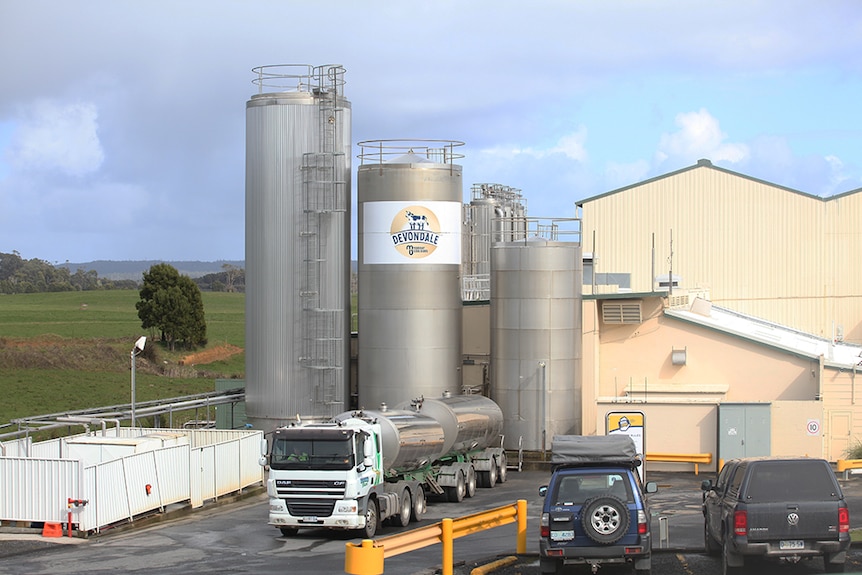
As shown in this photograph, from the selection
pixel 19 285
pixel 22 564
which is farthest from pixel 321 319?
pixel 19 285

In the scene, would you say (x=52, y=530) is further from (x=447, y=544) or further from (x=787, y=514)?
(x=787, y=514)

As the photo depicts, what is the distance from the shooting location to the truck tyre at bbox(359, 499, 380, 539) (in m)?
27.2

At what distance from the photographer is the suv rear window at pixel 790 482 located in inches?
752

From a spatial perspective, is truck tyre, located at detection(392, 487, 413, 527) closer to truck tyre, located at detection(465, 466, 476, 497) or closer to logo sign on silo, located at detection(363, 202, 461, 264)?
truck tyre, located at detection(465, 466, 476, 497)

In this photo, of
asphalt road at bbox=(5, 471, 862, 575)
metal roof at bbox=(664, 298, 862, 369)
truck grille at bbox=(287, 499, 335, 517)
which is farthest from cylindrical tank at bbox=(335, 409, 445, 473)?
metal roof at bbox=(664, 298, 862, 369)

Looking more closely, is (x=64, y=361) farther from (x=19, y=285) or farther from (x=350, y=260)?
(x=19, y=285)

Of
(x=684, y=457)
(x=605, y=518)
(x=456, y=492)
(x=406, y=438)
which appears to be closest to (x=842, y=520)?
(x=605, y=518)

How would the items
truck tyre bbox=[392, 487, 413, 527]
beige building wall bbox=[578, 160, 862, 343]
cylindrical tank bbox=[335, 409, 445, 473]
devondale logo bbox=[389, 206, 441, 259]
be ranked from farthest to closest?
beige building wall bbox=[578, 160, 862, 343], devondale logo bbox=[389, 206, 441, 259], truck tyre bbox=[392, 487, 413, 527], cylindrical tank bbox=[335, 409, 445, 473]

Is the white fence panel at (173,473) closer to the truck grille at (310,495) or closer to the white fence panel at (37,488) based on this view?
the white fence panel at (37,488)

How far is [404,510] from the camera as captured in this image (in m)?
29.6

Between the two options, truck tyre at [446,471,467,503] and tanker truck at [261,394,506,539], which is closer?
tanker truck at [261,394,506,539]

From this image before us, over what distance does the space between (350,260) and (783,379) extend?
1651 centimetres

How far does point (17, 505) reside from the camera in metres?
28.6

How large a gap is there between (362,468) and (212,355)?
230 feet
